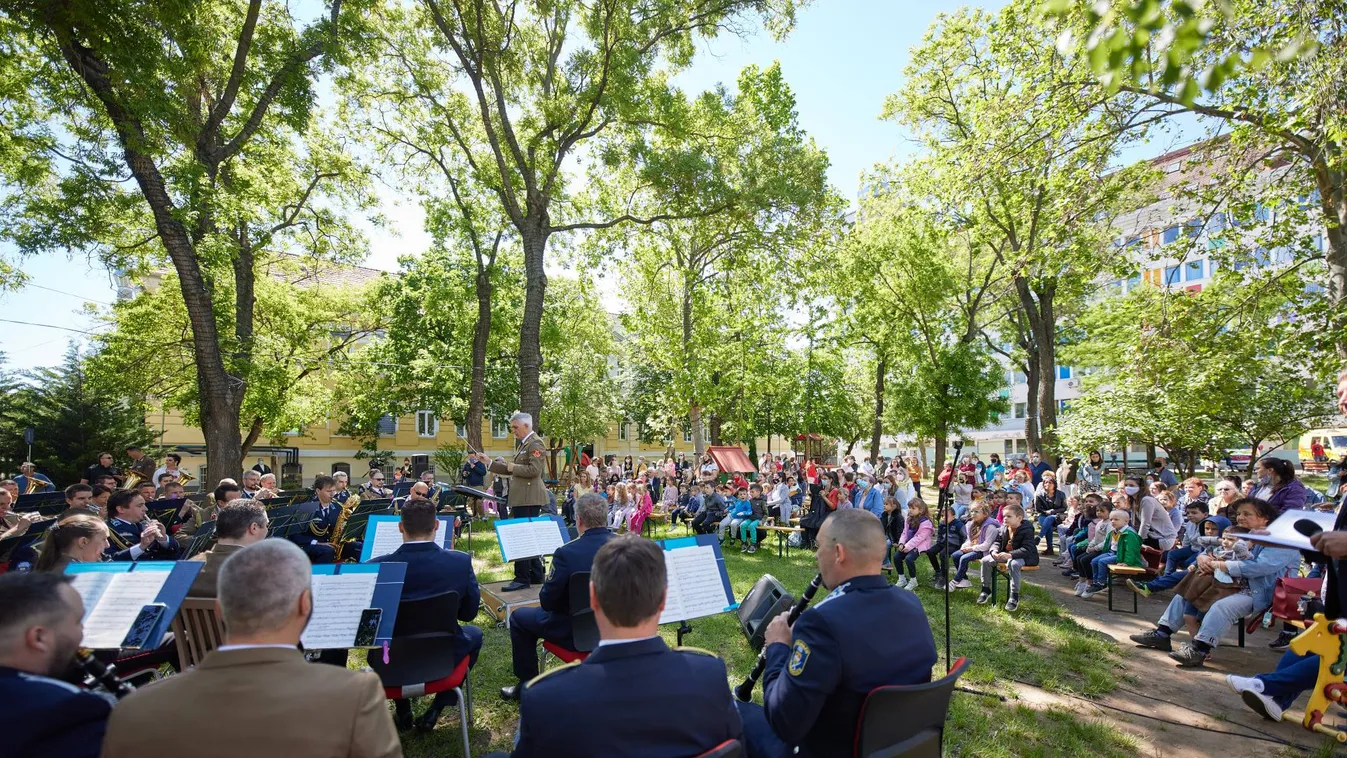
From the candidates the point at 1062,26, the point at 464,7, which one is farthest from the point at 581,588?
the point at 464,7

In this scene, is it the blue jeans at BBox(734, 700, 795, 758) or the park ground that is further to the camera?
the park ground

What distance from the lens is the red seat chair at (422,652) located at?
380 centimetres

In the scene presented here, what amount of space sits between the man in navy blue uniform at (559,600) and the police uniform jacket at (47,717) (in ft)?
8.45

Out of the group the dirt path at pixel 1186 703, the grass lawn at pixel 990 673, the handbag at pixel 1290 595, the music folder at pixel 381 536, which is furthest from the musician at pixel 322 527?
the handbag at pixel 1290 595

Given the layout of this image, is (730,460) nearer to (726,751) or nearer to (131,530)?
(131,530)

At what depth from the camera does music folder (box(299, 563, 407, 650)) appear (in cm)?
341

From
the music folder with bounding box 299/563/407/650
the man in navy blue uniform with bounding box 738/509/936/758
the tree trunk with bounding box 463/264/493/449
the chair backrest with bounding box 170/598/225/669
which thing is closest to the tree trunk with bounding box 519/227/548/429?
the tree trunk with bounding box 463/264/493/449

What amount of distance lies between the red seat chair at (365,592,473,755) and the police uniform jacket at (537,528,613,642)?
68 centimetres

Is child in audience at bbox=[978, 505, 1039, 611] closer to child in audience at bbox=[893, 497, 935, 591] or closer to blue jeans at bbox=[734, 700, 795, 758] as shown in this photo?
child in audience at bbox=[893, 497, 935, 591]

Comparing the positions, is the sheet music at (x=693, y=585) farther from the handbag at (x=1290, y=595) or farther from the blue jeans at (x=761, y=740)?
the handbag at (x=1290, y=595)

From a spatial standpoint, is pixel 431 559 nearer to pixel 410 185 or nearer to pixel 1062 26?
pixel 1062 26

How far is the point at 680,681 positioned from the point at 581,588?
7.60 ft

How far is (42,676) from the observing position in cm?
208

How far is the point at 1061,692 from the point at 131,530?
28.6 feet
